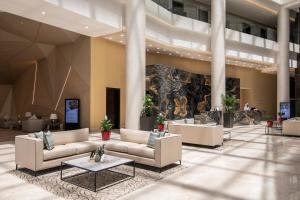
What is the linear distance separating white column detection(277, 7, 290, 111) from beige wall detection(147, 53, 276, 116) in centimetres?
392

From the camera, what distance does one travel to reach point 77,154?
20.5ft

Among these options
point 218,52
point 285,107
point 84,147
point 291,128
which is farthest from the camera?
point 285,107

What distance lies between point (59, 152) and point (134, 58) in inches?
Answer: 247

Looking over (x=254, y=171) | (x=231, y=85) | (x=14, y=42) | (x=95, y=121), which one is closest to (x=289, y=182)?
(x=254, y=171)

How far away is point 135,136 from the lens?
275 inches

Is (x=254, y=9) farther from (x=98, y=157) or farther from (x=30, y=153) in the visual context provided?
(x=30, y=153)

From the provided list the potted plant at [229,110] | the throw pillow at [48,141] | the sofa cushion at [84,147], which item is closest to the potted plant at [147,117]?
the sofa cushion at [84,147]

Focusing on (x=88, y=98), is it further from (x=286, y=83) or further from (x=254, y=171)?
(x=286, y=83)

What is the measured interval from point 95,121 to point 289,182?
31.6 ft

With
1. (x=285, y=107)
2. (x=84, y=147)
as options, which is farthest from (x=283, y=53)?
(x=84, y=147)

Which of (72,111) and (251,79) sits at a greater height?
(251,79)

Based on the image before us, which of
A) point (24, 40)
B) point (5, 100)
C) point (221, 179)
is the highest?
point (24, 40)

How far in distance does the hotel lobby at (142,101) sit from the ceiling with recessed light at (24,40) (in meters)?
0.09

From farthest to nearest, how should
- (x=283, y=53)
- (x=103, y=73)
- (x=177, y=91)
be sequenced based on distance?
(x=283, y=53) < (x=177, y=91) < (x=103, y=73)
